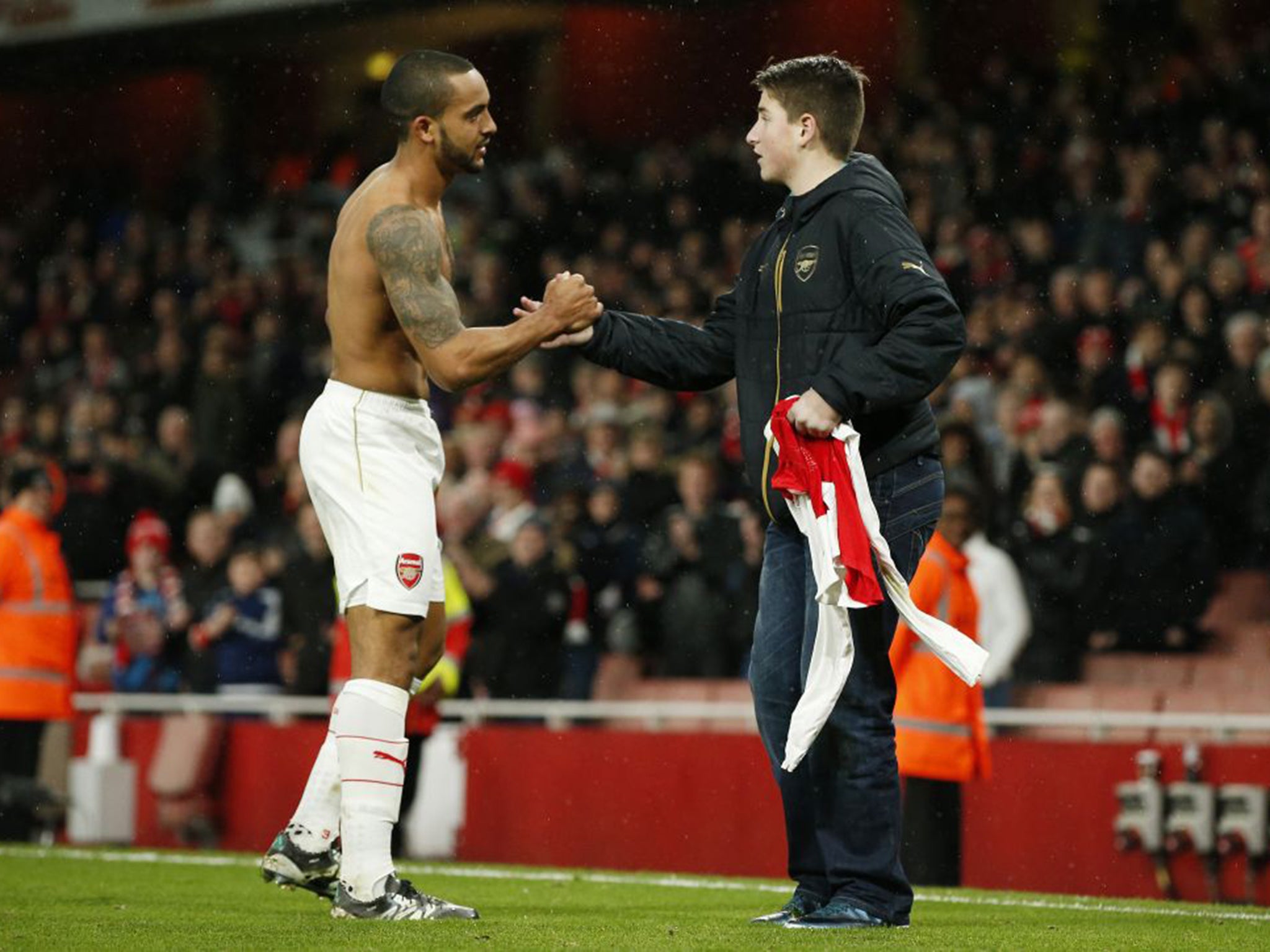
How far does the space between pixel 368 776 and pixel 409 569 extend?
1.84 ft

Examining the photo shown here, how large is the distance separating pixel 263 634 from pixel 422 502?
758cm

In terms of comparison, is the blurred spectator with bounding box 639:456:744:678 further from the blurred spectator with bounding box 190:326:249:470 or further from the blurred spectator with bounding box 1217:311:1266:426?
the blurred spectator with bounding box 190:326:249:470

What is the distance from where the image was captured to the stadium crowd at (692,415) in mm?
11180

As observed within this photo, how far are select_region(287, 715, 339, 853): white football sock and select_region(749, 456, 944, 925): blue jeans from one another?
3.98 ft

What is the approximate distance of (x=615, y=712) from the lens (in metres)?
11.2

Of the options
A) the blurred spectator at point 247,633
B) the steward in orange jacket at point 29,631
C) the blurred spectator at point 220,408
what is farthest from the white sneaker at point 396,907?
the blurred spectator at point 220,408

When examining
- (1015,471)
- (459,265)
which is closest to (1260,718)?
(1015,471)

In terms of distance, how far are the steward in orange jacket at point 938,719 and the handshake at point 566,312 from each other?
258cm

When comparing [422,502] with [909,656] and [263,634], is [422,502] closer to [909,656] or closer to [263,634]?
[909,656]

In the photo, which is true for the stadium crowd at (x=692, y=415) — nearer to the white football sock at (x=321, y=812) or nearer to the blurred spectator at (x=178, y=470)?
the blurred spectator at (x=178, y=470)

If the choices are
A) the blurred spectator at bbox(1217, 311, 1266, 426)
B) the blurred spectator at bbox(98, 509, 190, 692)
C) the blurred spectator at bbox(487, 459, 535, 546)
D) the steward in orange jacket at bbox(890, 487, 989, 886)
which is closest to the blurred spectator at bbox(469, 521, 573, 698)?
the blurred spectator at bbox(487, 459, 535, 546)

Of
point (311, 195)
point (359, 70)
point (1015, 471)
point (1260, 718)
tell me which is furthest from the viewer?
point (359, 70)

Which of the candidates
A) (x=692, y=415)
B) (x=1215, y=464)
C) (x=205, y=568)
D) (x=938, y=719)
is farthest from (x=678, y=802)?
(x=205, y=568)

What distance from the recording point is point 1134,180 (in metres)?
13.9
